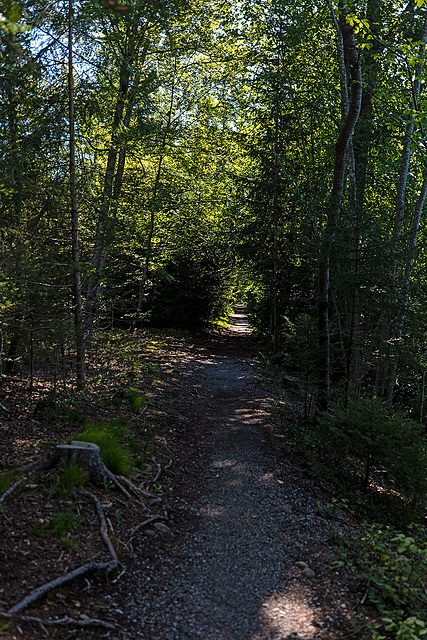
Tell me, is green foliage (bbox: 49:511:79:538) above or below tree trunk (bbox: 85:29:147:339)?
below

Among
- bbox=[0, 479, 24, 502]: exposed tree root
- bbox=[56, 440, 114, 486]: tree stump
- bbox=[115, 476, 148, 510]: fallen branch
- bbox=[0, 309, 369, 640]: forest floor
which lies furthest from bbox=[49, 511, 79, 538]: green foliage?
bbox=[115, 476, 148, 510]: fallen branch

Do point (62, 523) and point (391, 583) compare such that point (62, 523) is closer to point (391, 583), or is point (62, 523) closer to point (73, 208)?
point (391, 583)

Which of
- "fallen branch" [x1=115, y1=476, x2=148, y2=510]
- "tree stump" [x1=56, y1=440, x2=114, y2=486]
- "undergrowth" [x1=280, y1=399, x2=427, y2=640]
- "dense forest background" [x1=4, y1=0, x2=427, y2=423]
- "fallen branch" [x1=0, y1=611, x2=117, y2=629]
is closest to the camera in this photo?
"fallen branch" [x1=0, y1=611, x2=117, y2=629]

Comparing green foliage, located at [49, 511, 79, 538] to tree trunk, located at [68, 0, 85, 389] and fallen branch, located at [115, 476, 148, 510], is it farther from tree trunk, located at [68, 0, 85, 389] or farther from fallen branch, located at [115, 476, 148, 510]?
tree trunk, located at [68, 0, 85, 389]

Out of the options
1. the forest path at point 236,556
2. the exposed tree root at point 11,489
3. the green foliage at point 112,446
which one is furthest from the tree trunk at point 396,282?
the exposed tree root at point 11,489

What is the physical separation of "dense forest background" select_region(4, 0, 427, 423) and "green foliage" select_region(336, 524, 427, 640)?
3.33m

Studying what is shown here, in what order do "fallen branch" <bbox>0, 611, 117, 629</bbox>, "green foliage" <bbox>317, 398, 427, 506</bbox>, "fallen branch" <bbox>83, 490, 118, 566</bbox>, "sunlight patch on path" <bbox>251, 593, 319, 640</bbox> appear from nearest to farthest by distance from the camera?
"fallen branch" <bbox>0, 611, 117, 629</bbox>
"sunlight patch on path" <bbox>251, 593, 319, 640</bbox>
"fallen branch" <bbox>83, 490, 118, 566</bbox>
"green foliage" <bbox>317, 398, 427, 506</bbox>

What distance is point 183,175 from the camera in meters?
16.1

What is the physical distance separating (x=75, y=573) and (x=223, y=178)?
48.5 feet

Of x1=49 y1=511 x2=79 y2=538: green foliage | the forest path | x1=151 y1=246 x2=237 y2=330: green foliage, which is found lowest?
the forest path

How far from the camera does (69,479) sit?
4.93 metres

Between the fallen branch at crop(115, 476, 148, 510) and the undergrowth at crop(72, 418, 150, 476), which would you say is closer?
the fallen branch at crop(115, 476, 148, 510)

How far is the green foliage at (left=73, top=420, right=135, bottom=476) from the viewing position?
18.4ft

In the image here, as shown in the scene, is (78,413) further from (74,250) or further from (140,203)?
(140,203)
